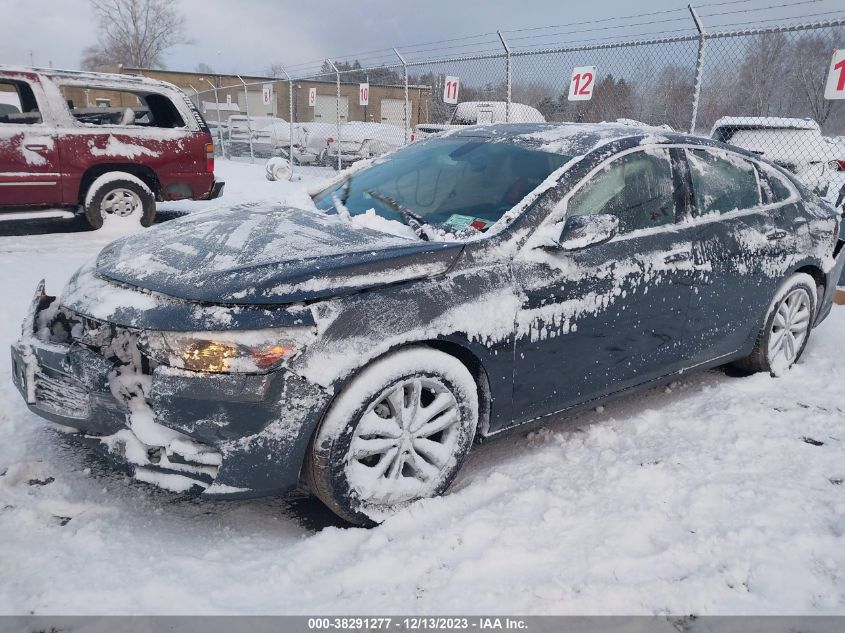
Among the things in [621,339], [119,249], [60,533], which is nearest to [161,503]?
[60,533]

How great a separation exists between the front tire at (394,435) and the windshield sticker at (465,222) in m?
0.68

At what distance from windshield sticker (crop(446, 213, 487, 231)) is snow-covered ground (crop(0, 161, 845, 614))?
1120 mm

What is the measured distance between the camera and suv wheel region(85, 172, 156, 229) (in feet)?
25.5

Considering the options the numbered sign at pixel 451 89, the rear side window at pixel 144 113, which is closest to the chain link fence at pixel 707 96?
the numbered sign at pixel 451 89

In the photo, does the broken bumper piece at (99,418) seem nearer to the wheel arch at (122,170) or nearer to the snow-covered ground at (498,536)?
the snow-covered ground at (498,536)

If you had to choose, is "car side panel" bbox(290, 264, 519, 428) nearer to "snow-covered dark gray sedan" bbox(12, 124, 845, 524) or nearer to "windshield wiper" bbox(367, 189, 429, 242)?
"snow-covered dark gray sedan" bbox(12, 124, 845, 524)

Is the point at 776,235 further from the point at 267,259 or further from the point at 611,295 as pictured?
the point at 267,259

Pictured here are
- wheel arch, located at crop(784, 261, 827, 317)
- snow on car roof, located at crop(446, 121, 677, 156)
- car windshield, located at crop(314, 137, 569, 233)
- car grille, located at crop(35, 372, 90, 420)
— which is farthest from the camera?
wheel arch, located at crop(784, 261, 827, 317)

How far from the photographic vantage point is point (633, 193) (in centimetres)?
344

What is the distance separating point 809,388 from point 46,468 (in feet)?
13.8

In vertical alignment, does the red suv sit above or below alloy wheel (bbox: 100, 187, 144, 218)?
above

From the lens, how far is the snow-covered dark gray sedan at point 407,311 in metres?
2.41

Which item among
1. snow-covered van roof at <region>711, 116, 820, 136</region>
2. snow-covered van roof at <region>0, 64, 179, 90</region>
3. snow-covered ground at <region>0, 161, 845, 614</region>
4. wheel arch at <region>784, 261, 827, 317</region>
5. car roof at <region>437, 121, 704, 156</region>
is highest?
snow-covered van roof at <region>0, 64, 179, 90</region>

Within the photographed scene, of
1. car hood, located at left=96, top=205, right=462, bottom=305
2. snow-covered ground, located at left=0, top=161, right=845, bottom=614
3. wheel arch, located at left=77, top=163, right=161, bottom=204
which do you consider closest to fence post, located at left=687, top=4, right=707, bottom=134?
snow-covered ground, located at left=0, top=161, right=845, bottom=614
